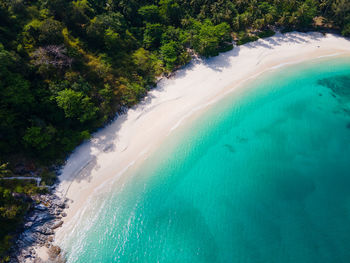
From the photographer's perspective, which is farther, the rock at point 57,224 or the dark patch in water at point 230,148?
the dark patch in water at point 230,148

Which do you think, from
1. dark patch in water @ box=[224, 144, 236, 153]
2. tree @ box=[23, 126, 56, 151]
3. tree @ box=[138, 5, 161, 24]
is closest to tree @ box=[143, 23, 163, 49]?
tree @ box=[138, 5, 161, 24]

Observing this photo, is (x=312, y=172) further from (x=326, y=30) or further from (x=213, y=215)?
(x=326, y=30)

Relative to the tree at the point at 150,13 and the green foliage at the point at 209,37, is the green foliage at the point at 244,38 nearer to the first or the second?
the green foliage at the point at 209,37

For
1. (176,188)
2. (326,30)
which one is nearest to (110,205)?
(176,188)

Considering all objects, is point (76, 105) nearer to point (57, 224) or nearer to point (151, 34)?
point (57, 224)

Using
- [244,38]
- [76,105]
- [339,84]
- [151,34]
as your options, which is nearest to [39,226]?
[76,105]

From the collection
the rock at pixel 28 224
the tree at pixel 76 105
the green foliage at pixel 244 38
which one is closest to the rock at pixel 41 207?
the rock at pixel 28 224
